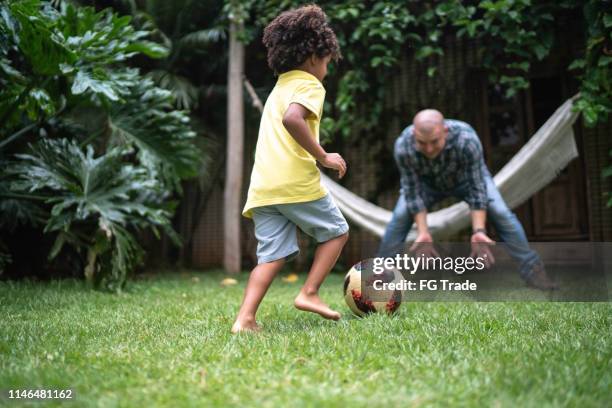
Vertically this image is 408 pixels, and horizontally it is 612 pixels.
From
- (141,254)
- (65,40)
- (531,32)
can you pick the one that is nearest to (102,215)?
(141,254)

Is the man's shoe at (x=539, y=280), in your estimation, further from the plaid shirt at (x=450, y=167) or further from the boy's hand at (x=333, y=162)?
the boy's hand at (x=333, y=162)

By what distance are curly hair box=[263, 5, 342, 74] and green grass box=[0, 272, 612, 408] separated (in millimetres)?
1052

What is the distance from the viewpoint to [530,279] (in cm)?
365

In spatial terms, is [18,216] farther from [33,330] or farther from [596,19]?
[596,19]

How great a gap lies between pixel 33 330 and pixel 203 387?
3.81ft

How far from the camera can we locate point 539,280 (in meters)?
3.60

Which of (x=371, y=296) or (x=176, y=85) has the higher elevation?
(x=176, y=85)

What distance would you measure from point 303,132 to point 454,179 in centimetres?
194

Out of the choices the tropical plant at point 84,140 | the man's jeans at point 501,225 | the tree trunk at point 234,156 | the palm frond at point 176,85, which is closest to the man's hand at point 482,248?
the man's jeans at point 501,225

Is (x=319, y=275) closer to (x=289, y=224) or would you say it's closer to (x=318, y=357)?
(x=289, y=224)

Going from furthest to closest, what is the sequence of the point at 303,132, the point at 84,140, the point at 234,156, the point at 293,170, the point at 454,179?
the point at 234,156, the point at 84,140, the point at 454,179, the point at 293,170, the point at 303,132

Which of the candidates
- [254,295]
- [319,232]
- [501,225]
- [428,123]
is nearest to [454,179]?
[501,225]

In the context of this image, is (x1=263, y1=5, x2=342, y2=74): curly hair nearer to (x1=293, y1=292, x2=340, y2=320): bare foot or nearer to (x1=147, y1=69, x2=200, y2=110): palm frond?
Result: (x1=293, y1=292, x2=340, y2=320): bare foot

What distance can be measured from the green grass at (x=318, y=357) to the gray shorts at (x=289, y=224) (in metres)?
0.31
